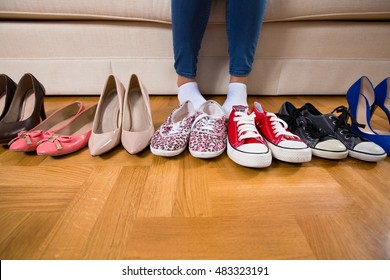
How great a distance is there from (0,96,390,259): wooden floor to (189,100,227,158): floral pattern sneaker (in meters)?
0.03

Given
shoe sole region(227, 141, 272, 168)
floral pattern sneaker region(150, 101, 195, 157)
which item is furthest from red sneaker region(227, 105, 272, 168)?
floral pattern sneaker region(150, 101, 195, 157)

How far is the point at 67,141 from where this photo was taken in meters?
0.49

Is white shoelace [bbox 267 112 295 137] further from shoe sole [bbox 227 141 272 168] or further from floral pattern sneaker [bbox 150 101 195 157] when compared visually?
floral pattern sneaker [bbox 150 101 195 157]

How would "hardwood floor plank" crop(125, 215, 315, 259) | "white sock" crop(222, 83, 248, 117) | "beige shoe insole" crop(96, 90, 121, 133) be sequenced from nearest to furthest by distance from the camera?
"hardwood floor plank" crop(125, 215, 315, 259) < "beige shoe insole" crop(96, 90, 121, 133) < "white sock" crop(222, 83, 248, 117)

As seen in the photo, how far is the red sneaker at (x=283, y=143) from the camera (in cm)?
45

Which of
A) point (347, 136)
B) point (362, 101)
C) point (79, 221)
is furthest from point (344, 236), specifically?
point (362, 101)

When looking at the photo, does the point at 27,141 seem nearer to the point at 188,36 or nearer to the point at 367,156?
the point at 188,36

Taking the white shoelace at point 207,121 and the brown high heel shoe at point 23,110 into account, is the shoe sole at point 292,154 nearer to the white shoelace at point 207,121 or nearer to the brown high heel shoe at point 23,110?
the white shoelace at point 207,121

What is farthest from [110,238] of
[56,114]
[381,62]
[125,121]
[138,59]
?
[381,62]

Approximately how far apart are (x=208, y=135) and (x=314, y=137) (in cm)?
26

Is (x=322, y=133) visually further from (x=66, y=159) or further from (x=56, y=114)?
(x=56, y=114)

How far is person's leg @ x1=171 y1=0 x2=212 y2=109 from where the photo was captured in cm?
66

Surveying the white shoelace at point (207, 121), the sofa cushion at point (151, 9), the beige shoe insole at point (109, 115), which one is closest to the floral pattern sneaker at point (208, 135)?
the white shoelace at point (207, 121)
